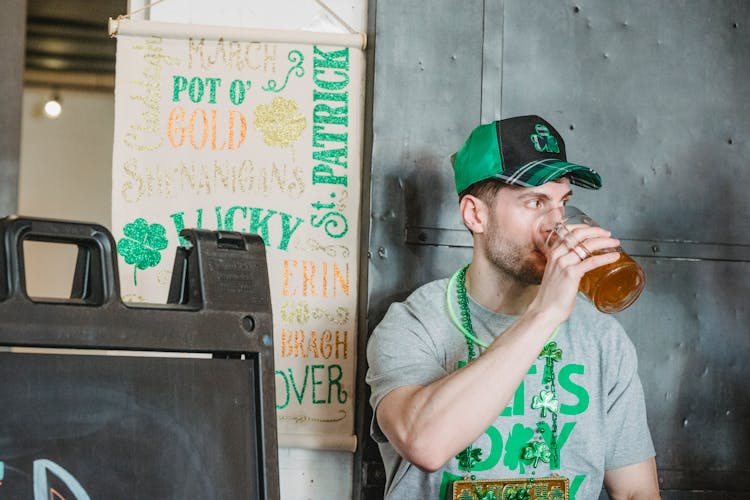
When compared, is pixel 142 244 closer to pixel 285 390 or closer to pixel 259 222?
pixel 259 222

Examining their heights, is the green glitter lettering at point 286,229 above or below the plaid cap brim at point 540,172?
below

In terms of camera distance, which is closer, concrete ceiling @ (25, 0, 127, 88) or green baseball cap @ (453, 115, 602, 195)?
green baseball cap @ (453, 115, 602, 195)

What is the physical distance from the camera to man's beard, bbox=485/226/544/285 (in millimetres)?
1647

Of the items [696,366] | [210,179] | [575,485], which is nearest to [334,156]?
[210,179]

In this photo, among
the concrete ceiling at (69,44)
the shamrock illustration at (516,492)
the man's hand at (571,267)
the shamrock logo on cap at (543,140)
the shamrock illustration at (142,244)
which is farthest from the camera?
the concrete ceiling at (69,44)

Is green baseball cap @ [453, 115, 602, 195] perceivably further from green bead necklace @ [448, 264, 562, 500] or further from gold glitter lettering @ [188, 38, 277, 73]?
gold glitter lettering @ [188, 38, 277, 73]

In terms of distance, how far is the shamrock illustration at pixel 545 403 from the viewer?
5.34ft

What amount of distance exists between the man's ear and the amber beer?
273mm

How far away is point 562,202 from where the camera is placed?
170 centimetres

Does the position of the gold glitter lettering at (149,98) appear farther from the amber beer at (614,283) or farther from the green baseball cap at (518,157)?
the amber beer at (614,283)

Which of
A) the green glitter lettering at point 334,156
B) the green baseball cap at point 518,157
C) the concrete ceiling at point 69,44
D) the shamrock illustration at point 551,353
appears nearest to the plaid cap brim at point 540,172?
the green baseball cap at point 518,157

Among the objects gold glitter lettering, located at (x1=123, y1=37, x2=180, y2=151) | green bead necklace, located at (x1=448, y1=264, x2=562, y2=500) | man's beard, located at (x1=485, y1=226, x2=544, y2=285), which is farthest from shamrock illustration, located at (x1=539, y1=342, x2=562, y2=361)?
gold glitter lettering, located at (x1=123, y1=37, x2=180, y2=151)

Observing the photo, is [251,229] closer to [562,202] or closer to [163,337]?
[562,202]

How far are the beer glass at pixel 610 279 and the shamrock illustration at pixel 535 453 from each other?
29 cm
